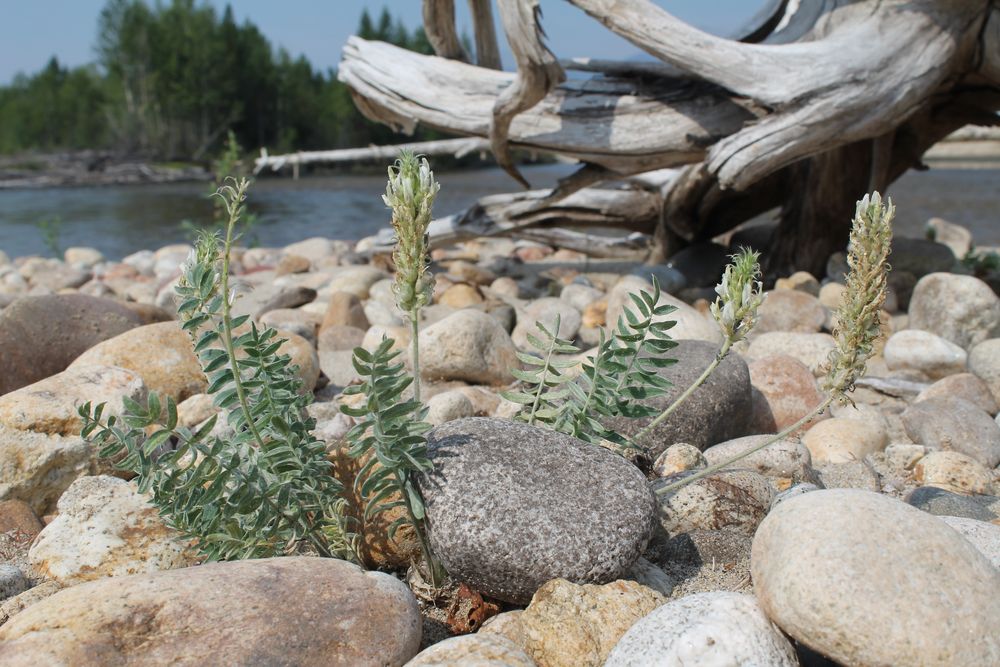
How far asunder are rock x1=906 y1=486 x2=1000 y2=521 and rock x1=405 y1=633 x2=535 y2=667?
1.80m

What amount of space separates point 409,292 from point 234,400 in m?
0.57

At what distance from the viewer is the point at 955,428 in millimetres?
3971

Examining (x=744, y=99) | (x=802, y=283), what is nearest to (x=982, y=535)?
(x=744, y=99)

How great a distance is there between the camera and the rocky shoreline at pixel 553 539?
6.33ft

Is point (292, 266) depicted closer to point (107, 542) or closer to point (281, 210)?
point (107, 542)

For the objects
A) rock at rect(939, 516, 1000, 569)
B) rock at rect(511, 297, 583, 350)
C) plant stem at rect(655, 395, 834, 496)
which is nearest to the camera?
plant stem at rect(655, 395, 834, 496)

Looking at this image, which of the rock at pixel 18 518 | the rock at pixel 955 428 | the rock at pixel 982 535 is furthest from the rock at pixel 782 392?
the rock at pixel 18 518

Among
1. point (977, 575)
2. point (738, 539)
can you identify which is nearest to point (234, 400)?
point (738, 539)

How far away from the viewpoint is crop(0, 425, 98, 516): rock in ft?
10.5

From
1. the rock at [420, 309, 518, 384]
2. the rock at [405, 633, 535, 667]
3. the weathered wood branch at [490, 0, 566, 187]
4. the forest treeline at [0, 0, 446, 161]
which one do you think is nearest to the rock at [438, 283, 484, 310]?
the weathered wood branch at [490, 0, 566, 187]

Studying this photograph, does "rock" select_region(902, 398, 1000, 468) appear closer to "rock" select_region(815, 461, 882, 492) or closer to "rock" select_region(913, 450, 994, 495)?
"rock" select_region(913, 450, 994, 495)

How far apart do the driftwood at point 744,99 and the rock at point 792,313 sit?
84 centimetres

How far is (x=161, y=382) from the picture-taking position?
4121 mm

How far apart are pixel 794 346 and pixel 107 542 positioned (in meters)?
3.88
